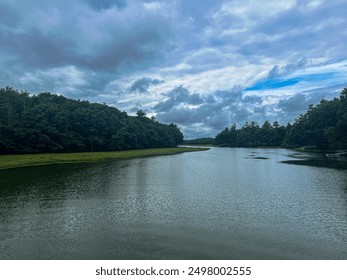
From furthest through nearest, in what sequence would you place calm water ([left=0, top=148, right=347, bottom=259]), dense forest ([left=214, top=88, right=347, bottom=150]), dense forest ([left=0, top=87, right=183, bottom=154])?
dense forest ([left=214, top=88, right=347, bottom=150]) < dense forest ([left=0, top=87, right=183, bottom=154]) < calm water ([left=0, top=148, right=347, bottom=259])

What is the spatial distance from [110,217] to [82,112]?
91478 millimetres

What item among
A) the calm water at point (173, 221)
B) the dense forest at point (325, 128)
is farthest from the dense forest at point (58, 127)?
the dense forest at point (325, 128)

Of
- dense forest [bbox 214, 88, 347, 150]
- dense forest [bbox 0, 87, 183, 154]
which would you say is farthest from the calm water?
dense forest [bbox 214, 88, 347, 150]

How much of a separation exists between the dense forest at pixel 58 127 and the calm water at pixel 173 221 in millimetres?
49581

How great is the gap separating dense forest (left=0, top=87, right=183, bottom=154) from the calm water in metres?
49.6

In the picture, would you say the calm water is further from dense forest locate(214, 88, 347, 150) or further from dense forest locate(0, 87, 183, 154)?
dense forest locate(214, 88, 347, 150)

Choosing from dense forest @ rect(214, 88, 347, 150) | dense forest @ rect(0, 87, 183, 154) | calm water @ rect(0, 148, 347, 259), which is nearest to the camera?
calm water @ rect(0, 148, 347, 259)

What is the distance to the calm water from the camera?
496 inches

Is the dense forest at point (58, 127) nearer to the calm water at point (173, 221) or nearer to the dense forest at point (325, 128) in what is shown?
the calm water at point (173, 221)

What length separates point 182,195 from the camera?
24.8 meters

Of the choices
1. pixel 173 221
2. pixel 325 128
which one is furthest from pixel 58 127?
pixel 325 128

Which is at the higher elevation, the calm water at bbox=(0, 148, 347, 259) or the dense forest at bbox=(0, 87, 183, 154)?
the dense forest at bbox=(0, 87, 183, 154)
